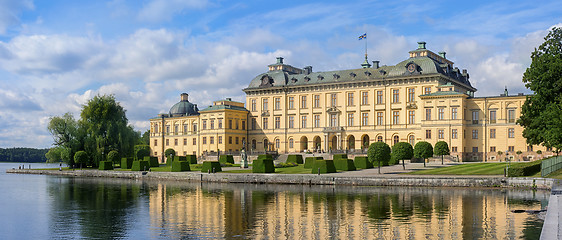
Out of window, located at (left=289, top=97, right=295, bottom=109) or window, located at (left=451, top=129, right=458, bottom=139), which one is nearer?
window, located at (left=451, top=129, right=458, bottom=139)

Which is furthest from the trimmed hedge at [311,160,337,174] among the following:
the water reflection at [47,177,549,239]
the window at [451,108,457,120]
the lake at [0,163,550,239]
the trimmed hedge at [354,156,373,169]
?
the window at [451,108,457,120]

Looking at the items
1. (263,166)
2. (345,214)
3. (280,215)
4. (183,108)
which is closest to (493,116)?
(263,166)

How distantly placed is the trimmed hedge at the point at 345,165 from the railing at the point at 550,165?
60.7 feet

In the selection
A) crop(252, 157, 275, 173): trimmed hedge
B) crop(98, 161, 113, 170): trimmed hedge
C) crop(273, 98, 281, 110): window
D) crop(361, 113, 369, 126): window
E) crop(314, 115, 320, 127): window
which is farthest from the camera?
crop(273, 98, 281, 110): window

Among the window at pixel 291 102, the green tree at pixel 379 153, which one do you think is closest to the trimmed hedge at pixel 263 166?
the green tree at pixel 379 153

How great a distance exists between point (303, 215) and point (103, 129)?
2064 inches

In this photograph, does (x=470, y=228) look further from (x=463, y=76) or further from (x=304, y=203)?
(x=463, y=76)

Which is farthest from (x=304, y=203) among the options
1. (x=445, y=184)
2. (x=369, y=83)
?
(x=369, y=83)

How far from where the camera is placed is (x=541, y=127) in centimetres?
4325

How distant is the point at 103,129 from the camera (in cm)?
7050

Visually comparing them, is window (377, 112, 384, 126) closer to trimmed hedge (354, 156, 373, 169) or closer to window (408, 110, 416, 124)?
window (408, 110, 416, 124)

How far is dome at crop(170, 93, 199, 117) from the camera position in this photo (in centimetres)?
10319

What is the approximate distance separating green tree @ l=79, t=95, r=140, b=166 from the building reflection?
36.7 meters

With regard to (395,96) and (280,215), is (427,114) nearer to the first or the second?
(395,96)
